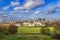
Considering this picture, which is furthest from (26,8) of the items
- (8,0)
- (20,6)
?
(8,0)

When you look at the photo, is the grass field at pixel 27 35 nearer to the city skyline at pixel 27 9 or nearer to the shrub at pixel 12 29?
the shrub at pixel 12 29

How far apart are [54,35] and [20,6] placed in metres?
0.86

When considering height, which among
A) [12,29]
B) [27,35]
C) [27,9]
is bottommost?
[27,35]

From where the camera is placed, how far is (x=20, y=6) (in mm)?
3145

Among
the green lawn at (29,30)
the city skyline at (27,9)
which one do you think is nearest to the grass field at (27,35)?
the green lawn at (29,30)

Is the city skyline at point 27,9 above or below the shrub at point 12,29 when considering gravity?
above

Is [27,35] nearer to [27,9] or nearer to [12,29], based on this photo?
[12,29]

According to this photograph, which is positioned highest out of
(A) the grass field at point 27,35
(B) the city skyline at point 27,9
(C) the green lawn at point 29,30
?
(B) the city skyline at point 27,9

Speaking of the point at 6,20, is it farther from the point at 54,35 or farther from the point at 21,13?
the point at 54,35

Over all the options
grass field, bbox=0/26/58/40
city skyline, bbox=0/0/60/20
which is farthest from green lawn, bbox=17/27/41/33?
city skyline, bbox=0/0/60/20

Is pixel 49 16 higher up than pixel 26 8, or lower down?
lower down

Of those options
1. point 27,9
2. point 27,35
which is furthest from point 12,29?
point 27,9

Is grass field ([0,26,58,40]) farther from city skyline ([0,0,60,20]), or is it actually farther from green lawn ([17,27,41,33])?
city skyline ([0,0,60,20])

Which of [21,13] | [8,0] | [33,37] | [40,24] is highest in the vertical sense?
[8,0]
